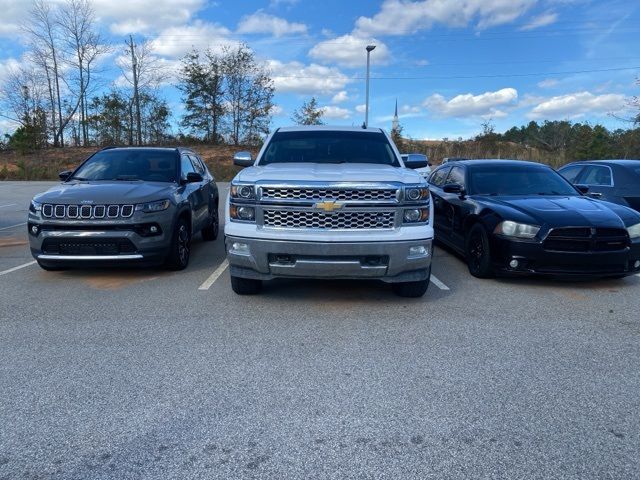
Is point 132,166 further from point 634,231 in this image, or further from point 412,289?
point 634,231

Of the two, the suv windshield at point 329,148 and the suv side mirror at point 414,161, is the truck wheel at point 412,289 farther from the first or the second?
the suv side mirror at point 414,161

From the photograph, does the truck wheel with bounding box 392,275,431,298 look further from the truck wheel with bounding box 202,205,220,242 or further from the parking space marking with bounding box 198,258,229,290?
the truck wheel with bounding box 202,205,220,242

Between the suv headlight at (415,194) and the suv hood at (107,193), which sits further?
the suv hood at (107,193)

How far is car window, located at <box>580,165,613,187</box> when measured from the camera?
8961 millimetres

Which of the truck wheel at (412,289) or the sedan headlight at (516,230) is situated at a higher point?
the sedan headlight at (516,230)

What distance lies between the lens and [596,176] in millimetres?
9211

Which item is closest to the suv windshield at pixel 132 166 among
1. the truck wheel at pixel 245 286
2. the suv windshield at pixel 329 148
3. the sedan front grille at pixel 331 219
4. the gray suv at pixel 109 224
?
the gray suv at pixel 109 224

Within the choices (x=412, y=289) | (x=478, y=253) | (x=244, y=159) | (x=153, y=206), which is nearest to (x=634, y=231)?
(x=478, y=253)

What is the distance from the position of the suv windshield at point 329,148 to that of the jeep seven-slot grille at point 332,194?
4.29ft

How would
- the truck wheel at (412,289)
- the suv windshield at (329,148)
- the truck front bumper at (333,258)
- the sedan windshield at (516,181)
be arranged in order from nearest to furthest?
the truck front bumper at (333,258)
the truck wheel at (412,289)
the suv windshield at (329,148)
the sedan windshield at (516,181)

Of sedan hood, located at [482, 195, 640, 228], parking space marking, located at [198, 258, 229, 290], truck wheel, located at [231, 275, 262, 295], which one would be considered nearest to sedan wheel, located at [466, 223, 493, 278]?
sedan hood, located at [482, 195, 640, 228]

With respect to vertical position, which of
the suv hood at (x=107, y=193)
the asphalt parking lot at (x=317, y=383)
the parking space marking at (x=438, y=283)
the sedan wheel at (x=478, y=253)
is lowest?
the asphalt parking lot at (x=317, y=383)

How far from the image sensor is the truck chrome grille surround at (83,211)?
19.6ft

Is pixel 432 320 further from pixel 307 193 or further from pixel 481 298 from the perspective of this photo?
pixel 307 193
